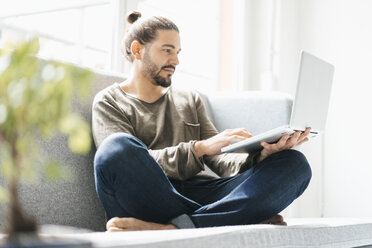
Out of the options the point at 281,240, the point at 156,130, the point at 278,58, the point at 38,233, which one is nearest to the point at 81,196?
the point at 156,130

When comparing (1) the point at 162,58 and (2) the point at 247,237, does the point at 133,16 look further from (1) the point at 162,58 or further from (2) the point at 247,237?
(2) the point at 247,237

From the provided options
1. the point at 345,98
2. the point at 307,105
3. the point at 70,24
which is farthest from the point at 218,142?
the point at 345,98

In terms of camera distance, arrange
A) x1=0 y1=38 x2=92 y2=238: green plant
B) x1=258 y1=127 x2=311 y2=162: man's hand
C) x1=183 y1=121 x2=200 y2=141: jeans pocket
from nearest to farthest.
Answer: x1=0 y1=38 x2=92 y2=238: green plant < x1=258 y1=127 x2=311 y2=162: man's hand < x1=183 y1=121 x2=200 y2=141: jeans pocket

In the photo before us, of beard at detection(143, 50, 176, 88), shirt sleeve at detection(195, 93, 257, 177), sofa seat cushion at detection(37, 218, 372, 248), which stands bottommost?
sofa seat cushion at detection(37, 218, 372, 248)

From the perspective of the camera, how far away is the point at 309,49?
10.4 ft

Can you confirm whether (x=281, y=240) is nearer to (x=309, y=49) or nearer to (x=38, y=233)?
(x=38, y=233)

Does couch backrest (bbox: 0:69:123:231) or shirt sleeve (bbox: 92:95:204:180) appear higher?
shirt sleeve (bbox: 92:95:204:180)

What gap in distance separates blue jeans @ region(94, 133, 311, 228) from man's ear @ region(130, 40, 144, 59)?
1.97 ft

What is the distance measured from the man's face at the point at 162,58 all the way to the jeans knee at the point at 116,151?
532 millimetres

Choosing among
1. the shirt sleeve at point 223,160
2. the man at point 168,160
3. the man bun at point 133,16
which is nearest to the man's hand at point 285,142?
the man at point 168,160

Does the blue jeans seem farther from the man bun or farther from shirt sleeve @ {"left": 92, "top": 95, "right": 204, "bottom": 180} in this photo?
the man bun

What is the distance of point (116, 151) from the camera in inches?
43.6

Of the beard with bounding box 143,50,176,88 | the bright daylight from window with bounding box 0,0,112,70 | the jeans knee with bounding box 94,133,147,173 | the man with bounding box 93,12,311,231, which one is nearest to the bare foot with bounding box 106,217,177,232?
the man with bounding box 93,12,311,231

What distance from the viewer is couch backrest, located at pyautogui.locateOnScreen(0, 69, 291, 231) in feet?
4.26
